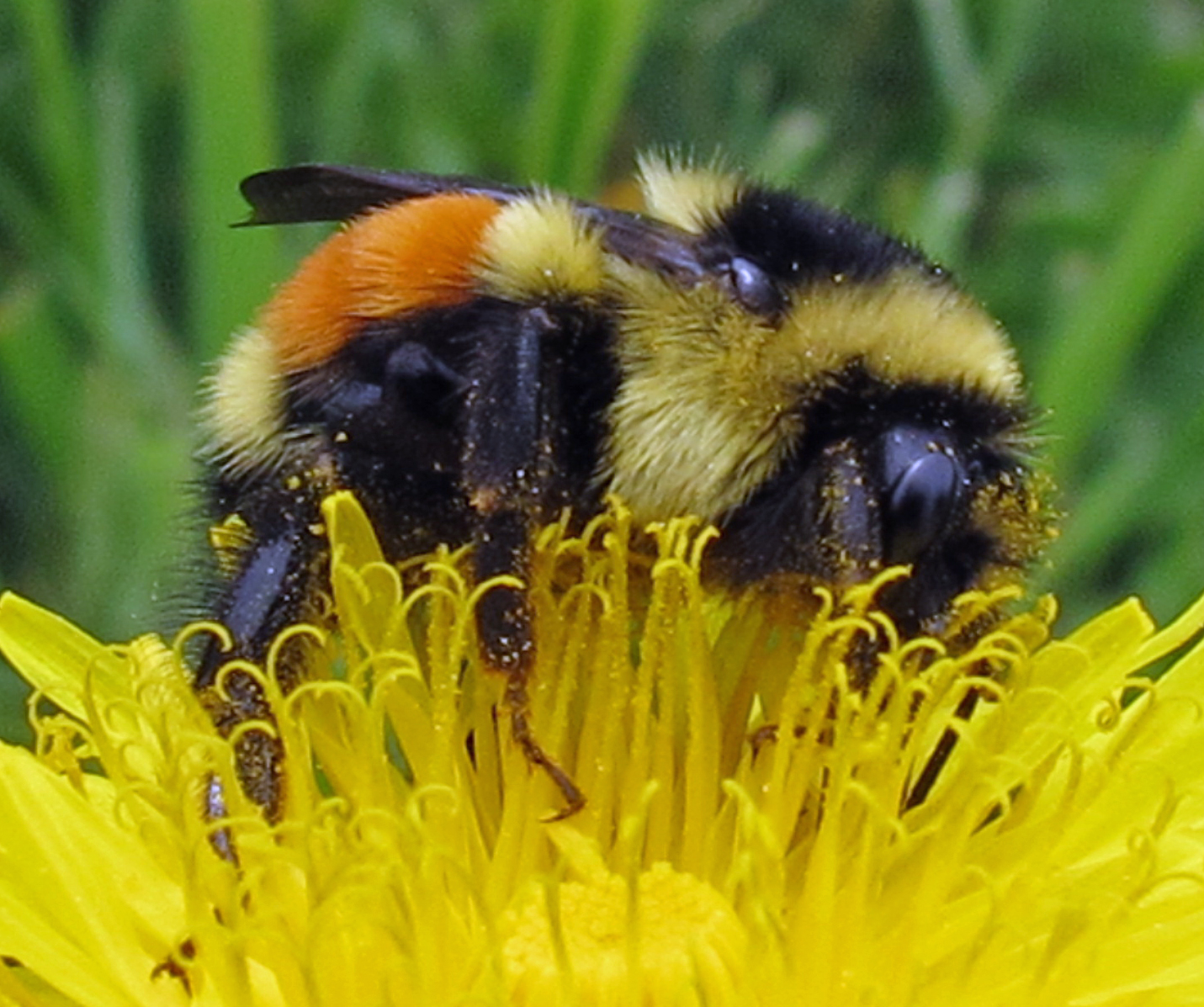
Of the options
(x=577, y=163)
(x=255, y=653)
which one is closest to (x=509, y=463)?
(x=255, y=653)

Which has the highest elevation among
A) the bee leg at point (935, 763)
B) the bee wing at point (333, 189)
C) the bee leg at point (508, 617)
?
the bee wing at point (333, 189)

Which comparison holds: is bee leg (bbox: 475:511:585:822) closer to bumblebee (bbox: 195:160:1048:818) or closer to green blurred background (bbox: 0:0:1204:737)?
bumblebee (bbox: 195:160:1048:818)

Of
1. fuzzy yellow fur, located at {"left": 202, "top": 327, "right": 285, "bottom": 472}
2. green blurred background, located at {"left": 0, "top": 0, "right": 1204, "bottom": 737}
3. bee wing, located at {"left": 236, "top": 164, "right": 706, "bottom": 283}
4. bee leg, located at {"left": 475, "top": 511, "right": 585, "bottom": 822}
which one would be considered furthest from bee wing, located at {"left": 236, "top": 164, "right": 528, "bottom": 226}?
green blurred background, located at {"left": 0, "top": 0, "right": 1204, "bottom": 737}

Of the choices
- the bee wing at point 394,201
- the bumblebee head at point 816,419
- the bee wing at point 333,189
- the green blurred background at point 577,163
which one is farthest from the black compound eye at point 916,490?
the green blurred background at point 577,163

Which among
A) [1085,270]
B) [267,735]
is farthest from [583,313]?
[1085,270]

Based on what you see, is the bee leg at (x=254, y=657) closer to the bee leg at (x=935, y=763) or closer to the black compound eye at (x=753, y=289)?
the black compound eye at (x=753, y=289)

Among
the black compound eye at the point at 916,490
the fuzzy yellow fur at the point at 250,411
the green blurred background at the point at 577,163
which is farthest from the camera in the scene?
the green blurred background at the point at 577,163
